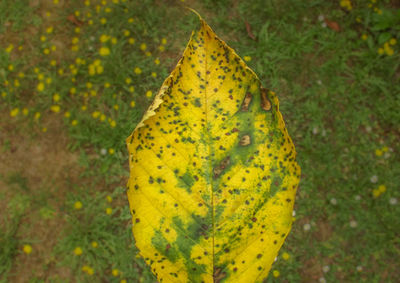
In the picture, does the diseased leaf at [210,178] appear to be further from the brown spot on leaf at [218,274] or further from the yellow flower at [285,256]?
the yellow flower at [285,256]

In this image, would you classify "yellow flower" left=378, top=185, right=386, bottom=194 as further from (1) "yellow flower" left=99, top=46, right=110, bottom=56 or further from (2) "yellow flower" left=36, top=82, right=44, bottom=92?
(2) "yellow flower" left=36, top=82, right=44, bottom=92

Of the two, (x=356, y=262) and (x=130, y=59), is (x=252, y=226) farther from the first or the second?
(x=130, y=59)

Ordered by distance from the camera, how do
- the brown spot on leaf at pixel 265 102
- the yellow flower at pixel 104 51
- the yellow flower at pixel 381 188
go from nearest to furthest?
the brown spot on leaf at pixel 265 102
the yellow flower at pixel 381 188
the yellow flower at pixel 104 51

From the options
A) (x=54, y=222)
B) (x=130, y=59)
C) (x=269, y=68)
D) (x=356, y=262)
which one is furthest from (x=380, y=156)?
(x=54, y=222)

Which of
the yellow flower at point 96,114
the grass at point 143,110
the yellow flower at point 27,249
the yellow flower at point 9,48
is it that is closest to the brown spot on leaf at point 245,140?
the grass at point 143,110

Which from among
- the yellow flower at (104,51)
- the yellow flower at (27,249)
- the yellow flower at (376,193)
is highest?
the yellow flower at (376,193)
